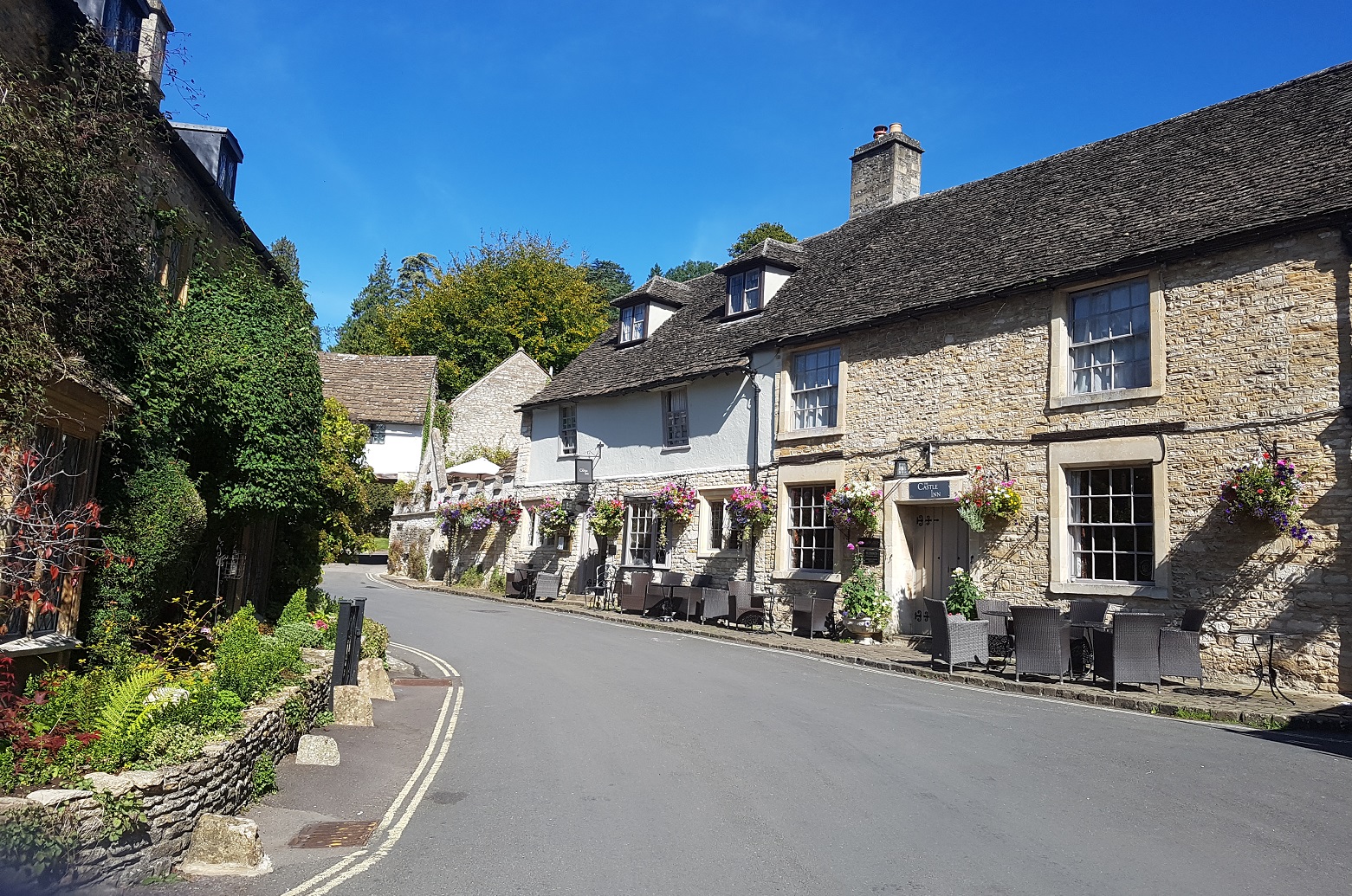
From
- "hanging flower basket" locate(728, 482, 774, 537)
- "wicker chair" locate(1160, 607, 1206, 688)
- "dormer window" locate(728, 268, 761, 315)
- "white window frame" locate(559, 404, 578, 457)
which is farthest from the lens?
"white window frame" locate(559, 404, 578, 457)

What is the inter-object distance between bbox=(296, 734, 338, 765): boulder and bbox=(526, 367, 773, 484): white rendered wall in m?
13.8

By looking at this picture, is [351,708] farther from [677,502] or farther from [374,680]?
[677,502]

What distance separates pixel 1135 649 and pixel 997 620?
9.05 feet

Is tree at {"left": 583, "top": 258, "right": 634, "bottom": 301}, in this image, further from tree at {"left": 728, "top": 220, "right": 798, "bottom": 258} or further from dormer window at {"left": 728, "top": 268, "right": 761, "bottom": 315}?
dormer window at {"left": 728, "top": 268, "right": 761, "bottom": 315}

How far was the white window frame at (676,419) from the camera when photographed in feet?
77.4

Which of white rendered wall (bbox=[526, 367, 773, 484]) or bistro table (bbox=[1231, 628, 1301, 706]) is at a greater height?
white rendered wall (bbox=[526, 367, 773, 484])

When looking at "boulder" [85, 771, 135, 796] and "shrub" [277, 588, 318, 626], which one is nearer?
"boulder" [85, 771, 135, 796]

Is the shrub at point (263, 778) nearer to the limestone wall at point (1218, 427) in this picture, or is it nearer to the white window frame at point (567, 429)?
the limestone wall at point (1218, 427)

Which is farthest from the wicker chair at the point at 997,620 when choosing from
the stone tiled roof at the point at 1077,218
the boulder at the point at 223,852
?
the boulder at the point at 223,852

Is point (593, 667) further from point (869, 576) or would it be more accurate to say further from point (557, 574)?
point (557, 574)

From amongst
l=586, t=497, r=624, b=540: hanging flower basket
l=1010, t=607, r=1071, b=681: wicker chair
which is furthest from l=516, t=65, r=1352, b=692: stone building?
l=586, t=497, r=624, b=540: hanging flower basket

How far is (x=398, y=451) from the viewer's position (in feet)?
156

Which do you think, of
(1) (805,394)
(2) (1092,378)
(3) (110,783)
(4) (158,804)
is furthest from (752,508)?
(3) (110,783)

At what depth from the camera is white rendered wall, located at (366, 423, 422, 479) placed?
47.0 metres
